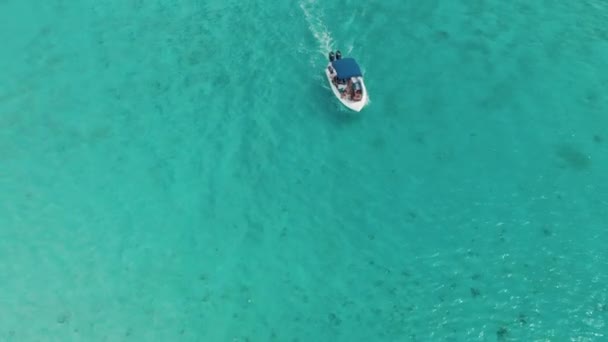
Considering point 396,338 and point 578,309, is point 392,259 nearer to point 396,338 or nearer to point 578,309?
point 396,338

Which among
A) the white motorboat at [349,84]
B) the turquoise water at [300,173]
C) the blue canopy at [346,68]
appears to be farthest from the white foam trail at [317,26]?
the blue canopy at [346,68]

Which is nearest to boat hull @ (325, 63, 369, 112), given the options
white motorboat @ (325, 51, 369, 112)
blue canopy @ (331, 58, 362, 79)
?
white motorboat @ (325, 51, 369, 112)

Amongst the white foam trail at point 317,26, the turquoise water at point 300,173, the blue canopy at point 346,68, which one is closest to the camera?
the turquoise water at point 300,173

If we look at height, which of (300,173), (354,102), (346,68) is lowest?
(300,173)

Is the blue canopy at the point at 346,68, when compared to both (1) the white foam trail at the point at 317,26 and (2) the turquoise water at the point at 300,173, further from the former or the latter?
(1) the white foam trail at the point at 317,26

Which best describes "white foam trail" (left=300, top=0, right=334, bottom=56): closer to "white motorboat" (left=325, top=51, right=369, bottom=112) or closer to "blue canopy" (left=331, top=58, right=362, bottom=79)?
"white motorboat" (left=325, top=51, right=369, bottom=112)

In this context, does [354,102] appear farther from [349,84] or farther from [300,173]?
[300,173]

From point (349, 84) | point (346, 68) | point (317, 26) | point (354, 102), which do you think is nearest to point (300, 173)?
point (354, 102)
